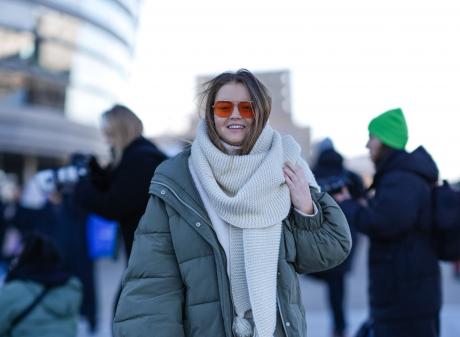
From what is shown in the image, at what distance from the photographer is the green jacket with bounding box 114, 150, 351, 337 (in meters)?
1.70

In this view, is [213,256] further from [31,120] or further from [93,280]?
[31,120]

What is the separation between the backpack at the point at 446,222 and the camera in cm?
292

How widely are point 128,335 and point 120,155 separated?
169cm

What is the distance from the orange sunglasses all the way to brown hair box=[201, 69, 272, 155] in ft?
0.06

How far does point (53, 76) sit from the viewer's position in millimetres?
33531

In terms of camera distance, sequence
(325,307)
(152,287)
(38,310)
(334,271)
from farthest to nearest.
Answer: (325,307) < (334,271) < (38,310) < (152,287)

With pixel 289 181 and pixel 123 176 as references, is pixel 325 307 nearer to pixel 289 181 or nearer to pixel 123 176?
pixel 123 176

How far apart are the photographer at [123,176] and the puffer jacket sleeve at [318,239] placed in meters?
1.35

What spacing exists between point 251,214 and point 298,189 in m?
0.19

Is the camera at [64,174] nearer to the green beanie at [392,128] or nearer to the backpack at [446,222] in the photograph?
the green beanie at [392,128]

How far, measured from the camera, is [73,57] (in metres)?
35.4

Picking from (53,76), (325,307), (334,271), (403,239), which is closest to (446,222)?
(403,239)

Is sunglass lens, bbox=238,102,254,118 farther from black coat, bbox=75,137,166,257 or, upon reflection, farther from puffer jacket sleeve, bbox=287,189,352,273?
black coat, bbox=75,137,166,257

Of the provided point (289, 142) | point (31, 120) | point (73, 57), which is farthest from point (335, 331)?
point (73, 57)
